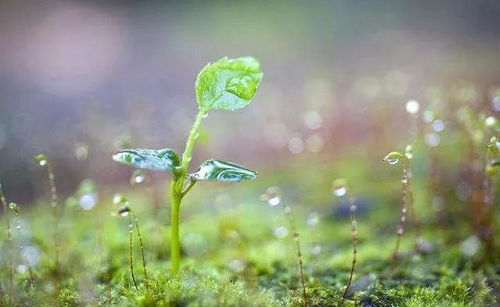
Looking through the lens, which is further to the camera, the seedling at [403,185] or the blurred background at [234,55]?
the blurred background at [234,55]

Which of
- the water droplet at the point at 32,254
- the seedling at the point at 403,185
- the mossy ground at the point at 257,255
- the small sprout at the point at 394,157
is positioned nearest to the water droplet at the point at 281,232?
the mossy ground at the point at 257,255

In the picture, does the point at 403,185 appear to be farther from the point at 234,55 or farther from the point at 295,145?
the point at 234,55

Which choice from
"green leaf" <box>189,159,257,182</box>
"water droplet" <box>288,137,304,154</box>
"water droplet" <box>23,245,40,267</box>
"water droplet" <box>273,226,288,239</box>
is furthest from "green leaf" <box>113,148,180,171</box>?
"water droplet" <box>288,137,304,154</box>

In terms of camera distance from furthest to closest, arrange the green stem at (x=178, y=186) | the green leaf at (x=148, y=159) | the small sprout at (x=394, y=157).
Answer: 1. the small sprout at (x=394, y=157)
2. the green stem at (x=178, y=186)
3. the green leaf at (x=148, y=159)

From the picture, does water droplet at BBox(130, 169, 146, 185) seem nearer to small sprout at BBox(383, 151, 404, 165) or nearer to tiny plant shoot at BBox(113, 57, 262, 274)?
tiny plant shoot at BBox(113, 57, 262, 274)

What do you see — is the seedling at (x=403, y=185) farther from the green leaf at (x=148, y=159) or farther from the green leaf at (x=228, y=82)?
the green leaf at (x=148, y=159)

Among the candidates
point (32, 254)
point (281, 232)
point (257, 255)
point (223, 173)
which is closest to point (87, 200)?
point (32, 254)
